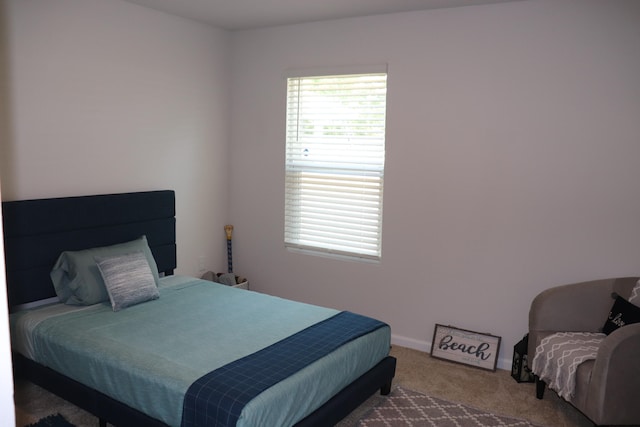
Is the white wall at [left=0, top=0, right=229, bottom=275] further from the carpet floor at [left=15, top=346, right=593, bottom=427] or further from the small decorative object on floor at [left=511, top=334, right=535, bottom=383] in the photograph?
the small decorative object on floor at [left=511, top=334, right=535, bottom=383]

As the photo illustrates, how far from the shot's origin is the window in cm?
445

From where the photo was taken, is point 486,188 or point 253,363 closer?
point 253,363

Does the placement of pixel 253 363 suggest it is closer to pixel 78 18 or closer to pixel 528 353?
pixel 528 353

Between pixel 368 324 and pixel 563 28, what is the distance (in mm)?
2431

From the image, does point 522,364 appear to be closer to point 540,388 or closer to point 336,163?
point 540,388

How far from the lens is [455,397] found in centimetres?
354

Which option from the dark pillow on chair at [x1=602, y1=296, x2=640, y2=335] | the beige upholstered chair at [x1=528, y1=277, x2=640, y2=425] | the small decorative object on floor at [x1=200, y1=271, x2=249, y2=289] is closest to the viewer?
the beige upholstered chair at [x1=528, y1=277, x2=640, y2=425]

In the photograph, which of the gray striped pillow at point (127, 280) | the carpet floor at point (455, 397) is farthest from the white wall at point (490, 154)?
the gray striped pillow at point (127, 280)

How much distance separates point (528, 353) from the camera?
11.7 ft

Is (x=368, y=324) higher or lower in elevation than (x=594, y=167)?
lower

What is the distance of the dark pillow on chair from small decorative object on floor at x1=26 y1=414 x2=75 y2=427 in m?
3.31

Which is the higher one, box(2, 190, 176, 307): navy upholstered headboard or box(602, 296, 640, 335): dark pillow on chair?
box(2, 190, 176, 307): navy upholstered headboard

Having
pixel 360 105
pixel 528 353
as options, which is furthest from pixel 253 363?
pixel 360 105

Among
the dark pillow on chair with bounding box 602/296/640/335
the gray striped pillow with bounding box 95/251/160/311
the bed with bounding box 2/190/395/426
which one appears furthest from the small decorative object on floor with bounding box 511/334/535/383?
the gray striped pillow with bounding box 95/251/160/311
